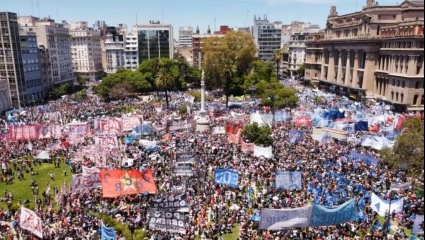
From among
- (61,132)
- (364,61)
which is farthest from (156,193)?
(364,61)

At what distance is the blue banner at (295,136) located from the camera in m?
42.9

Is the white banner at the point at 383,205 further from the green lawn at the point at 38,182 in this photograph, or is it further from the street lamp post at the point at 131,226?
the green lawn at the point at 38,182

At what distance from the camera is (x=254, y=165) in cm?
3603

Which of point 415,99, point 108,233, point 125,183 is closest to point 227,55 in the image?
point 415,99

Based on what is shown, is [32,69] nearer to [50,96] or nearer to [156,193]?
[50,96]

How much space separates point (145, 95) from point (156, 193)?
231 feet

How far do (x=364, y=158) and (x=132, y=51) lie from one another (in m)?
116

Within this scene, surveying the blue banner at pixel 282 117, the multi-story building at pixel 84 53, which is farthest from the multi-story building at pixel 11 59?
the blue banner at pixel 282 117

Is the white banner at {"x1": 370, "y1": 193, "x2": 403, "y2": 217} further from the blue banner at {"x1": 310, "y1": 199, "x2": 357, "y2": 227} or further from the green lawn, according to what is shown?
the green lawn

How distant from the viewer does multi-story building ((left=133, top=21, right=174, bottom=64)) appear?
139625mm

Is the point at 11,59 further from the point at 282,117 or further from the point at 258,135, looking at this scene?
the point at 258,135

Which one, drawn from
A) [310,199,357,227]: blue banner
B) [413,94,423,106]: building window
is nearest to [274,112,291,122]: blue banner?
[413,94,423,106]: building window

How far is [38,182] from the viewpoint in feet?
117

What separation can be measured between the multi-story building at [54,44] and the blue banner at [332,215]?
9083 centimetres
